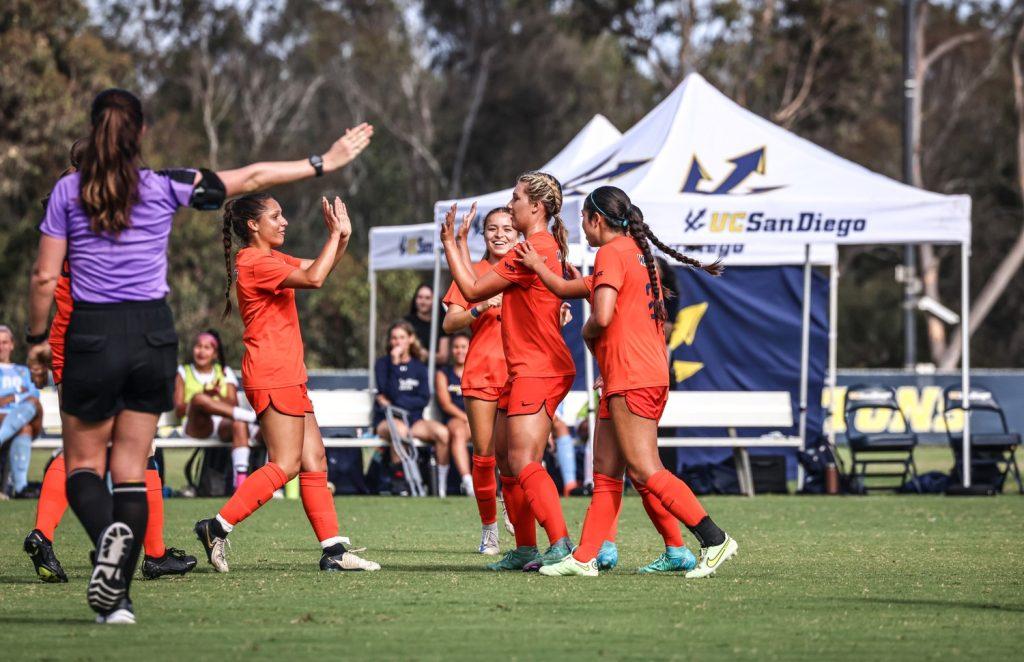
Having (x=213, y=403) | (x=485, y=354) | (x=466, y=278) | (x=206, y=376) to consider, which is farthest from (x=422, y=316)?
(x=466, y=278)

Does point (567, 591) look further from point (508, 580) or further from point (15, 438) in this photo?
Answer: point (15, 438)

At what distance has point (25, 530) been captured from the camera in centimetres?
1130

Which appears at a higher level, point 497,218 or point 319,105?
point 319,105

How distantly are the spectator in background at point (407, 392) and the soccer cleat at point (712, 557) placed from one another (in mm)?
8352

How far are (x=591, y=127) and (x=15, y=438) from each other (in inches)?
315

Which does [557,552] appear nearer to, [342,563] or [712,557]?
[712,557]

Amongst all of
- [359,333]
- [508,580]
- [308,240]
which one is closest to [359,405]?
[508,580]

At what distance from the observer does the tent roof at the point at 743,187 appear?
15.1m

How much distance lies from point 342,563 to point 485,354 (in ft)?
5.53

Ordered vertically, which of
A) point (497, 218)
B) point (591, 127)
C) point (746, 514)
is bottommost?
point (746, 514)

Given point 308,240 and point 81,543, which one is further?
point 308,240

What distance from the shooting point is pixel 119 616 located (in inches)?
245

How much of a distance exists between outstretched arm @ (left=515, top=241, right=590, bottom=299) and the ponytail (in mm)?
2160

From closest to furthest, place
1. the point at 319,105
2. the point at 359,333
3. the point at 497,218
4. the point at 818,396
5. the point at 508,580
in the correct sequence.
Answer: the point at 508,580 → the point at 497,218 → the point at 818,396 → the point at 359,333 → the point at 319,105
